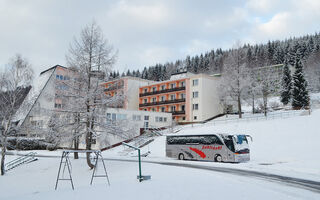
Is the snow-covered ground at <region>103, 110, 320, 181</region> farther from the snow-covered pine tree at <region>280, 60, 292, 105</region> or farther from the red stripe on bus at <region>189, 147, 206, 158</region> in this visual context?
the snow-covered pine tree at <region>280, 60, 292, 105</region>

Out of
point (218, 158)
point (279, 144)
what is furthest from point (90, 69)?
point (279, 144)

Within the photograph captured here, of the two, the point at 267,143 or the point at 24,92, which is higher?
the point at 24,92

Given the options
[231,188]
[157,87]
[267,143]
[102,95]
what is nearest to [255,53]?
[157,87]

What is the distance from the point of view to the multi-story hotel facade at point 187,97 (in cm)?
5762

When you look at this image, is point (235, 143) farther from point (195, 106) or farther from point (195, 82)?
point (195, 82)

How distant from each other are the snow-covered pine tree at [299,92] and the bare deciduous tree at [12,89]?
46156mm

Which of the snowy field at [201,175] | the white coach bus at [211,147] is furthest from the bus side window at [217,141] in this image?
the snowy field at [201,175]

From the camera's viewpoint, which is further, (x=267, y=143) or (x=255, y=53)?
(x=255, y=53)

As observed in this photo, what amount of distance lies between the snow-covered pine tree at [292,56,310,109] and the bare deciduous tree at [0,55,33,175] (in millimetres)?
46156

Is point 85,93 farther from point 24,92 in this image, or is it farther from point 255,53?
point 255,53

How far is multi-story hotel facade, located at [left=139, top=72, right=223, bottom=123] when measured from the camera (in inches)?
2269

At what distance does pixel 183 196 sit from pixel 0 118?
22054mm

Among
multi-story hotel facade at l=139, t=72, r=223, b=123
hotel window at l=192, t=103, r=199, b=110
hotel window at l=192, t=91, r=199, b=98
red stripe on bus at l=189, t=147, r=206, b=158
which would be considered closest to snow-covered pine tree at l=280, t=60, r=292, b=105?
multi-story hotel facade at l=139, t=72, r=223, b=123

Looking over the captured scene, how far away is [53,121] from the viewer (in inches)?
853
